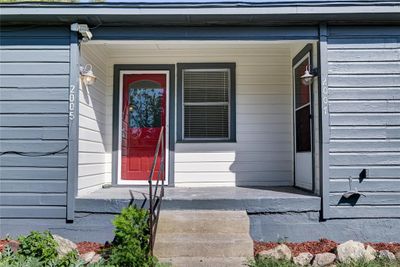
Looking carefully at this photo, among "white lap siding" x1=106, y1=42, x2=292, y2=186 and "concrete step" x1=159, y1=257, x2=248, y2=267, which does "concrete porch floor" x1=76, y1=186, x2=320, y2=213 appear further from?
"white lap siding" x1=106, y1=42, x2=292, y2=186

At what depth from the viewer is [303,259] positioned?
4.18 metres

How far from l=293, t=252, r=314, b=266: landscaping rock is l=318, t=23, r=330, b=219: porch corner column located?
694 millimetres

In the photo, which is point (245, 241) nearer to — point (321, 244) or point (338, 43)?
point (321, 244)

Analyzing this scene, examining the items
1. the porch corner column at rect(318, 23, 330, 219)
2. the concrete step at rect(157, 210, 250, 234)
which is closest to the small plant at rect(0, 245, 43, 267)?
the concrete step at rect(157, 210, 250, 234)

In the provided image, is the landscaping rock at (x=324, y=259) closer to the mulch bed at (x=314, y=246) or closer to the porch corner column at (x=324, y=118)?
the mulch bed at (x=314, y=246)

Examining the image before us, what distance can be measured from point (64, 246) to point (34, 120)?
1.61 metres

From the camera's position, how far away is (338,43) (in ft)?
16.3

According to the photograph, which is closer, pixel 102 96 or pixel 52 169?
pixel 52 169

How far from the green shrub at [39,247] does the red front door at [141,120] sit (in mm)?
2280

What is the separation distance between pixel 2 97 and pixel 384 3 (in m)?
4.79

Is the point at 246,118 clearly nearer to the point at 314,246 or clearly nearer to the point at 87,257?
the point at 314,246

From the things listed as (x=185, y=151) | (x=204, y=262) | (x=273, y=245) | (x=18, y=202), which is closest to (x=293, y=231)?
(x=273, y=245)

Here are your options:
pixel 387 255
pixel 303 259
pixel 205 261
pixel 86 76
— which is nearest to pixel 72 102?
pixel 86 76

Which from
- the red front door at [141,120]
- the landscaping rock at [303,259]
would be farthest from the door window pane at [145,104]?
the landscaping rock at [303,259]
